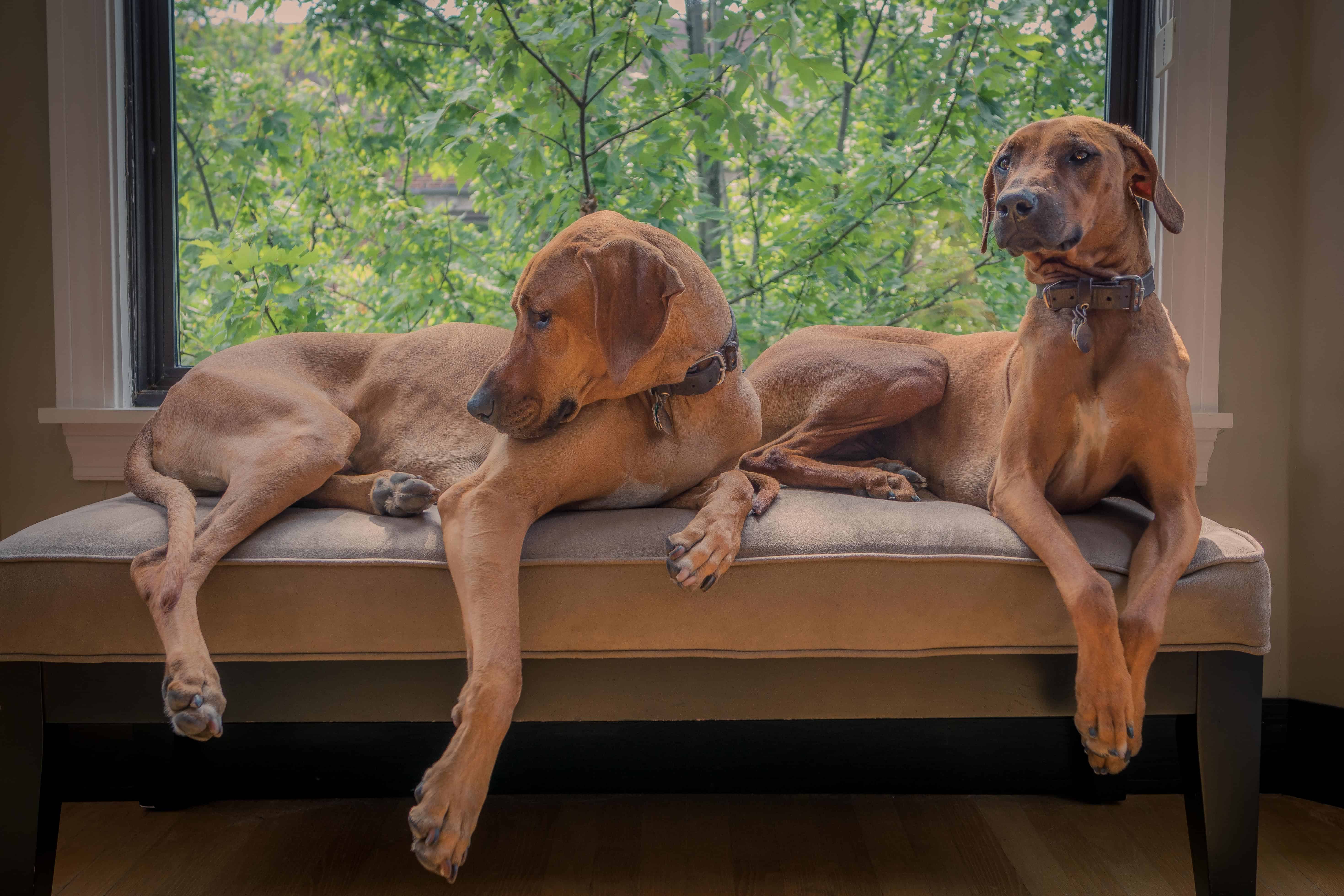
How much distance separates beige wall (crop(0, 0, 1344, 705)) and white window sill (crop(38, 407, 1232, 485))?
5cm

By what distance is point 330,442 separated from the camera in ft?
5.77

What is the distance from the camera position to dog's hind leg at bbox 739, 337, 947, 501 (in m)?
2.06

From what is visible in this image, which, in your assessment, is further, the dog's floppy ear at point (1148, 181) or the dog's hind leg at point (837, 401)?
the dog's hind leg at point (837, 401)

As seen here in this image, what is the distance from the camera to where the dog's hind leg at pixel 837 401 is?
2061 millimetres

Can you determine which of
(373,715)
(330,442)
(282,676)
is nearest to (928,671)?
(373,715)

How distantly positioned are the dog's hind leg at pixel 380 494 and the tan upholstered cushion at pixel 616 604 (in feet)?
0.63

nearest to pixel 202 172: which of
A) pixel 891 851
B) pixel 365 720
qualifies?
pixel 365 720

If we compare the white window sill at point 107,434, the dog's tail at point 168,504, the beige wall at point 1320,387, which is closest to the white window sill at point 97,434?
the white window sill at point 107,434

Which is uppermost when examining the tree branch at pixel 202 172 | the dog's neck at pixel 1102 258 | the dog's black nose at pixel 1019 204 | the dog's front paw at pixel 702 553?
the tree branch at pixel 202 172

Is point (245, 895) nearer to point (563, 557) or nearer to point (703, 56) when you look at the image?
point (563, 557)

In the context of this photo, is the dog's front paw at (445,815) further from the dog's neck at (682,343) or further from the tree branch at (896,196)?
the tree branch at (896,196)

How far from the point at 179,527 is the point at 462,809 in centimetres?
73

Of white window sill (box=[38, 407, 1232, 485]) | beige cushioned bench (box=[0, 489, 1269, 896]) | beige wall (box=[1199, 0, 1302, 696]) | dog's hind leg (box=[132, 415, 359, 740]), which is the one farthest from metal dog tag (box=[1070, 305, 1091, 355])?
dog's hind leg (box=[132, 415, 359, 740])

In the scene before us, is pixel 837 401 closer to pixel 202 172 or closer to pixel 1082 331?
pixel 1082 331
